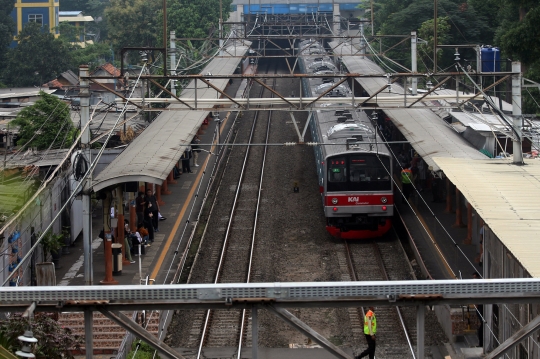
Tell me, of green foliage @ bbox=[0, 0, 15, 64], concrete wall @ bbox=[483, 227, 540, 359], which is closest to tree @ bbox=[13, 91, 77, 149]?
concrete wall @ bbox=[483, 227, 540, 359]

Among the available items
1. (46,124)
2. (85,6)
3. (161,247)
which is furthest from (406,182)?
(85,6)

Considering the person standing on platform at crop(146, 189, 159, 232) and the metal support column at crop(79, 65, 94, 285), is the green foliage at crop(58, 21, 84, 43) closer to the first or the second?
the person standing on platform at crop(146, 189, 159, 232)

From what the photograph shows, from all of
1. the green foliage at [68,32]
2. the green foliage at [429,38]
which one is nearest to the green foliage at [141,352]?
the green foliage at [429,38]

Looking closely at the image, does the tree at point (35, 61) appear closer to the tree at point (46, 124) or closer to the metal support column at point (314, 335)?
the tree at point (46, 124)

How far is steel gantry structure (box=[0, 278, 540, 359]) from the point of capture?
6.89m

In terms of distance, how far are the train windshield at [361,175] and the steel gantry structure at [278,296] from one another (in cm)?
1199

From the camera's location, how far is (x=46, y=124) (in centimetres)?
2484

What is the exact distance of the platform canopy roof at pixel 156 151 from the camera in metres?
16.0

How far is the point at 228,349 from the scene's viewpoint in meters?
13.5

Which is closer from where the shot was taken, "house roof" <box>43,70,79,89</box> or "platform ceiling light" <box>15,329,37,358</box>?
"platform ceiling light" <box>15,329,37,358</box>

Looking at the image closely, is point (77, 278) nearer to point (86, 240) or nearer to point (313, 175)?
point (86, 240)

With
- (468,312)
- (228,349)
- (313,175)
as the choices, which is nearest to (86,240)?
(228,349)

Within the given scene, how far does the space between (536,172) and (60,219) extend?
1008cm

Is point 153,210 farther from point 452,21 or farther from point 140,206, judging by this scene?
point 452,21
